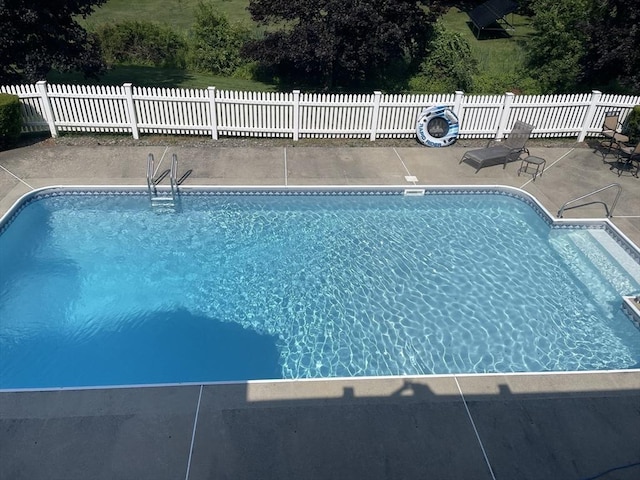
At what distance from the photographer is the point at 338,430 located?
5676 mm

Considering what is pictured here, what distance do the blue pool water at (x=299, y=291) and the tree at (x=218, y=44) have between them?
11597mm

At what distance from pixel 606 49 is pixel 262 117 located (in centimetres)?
1150

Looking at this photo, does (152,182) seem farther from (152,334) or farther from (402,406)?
(402,406)

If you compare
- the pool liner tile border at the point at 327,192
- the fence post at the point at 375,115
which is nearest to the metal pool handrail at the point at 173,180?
the pool liner tile border at the point at 327,192

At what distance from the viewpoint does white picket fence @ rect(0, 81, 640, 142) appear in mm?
12594

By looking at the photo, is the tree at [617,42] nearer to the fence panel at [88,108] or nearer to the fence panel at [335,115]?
the fence panel at [335,115]

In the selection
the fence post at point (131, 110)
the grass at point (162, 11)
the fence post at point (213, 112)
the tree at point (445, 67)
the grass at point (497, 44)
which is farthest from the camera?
the grass at point (162, 11)

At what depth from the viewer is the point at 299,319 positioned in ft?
26.3

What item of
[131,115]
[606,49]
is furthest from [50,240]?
[606,49]

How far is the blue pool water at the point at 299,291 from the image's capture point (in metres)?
7.30

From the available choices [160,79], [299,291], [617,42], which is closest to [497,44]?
[617,42]

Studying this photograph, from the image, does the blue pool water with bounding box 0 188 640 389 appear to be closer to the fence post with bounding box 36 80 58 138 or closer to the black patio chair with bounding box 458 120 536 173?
the black patio chair with bounding box 458 120 536 173

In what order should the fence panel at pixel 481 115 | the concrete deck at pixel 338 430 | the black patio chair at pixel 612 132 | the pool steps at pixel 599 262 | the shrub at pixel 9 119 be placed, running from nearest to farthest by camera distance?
the concrete deck at pixel 338 430 < the pool steps at pixel 599 262 < the shrub at pixel 9 119 < the black patio chair at pixel 612 132 < the fence panel at pixel 481 115

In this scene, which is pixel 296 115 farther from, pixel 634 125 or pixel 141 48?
pixel 141 48
